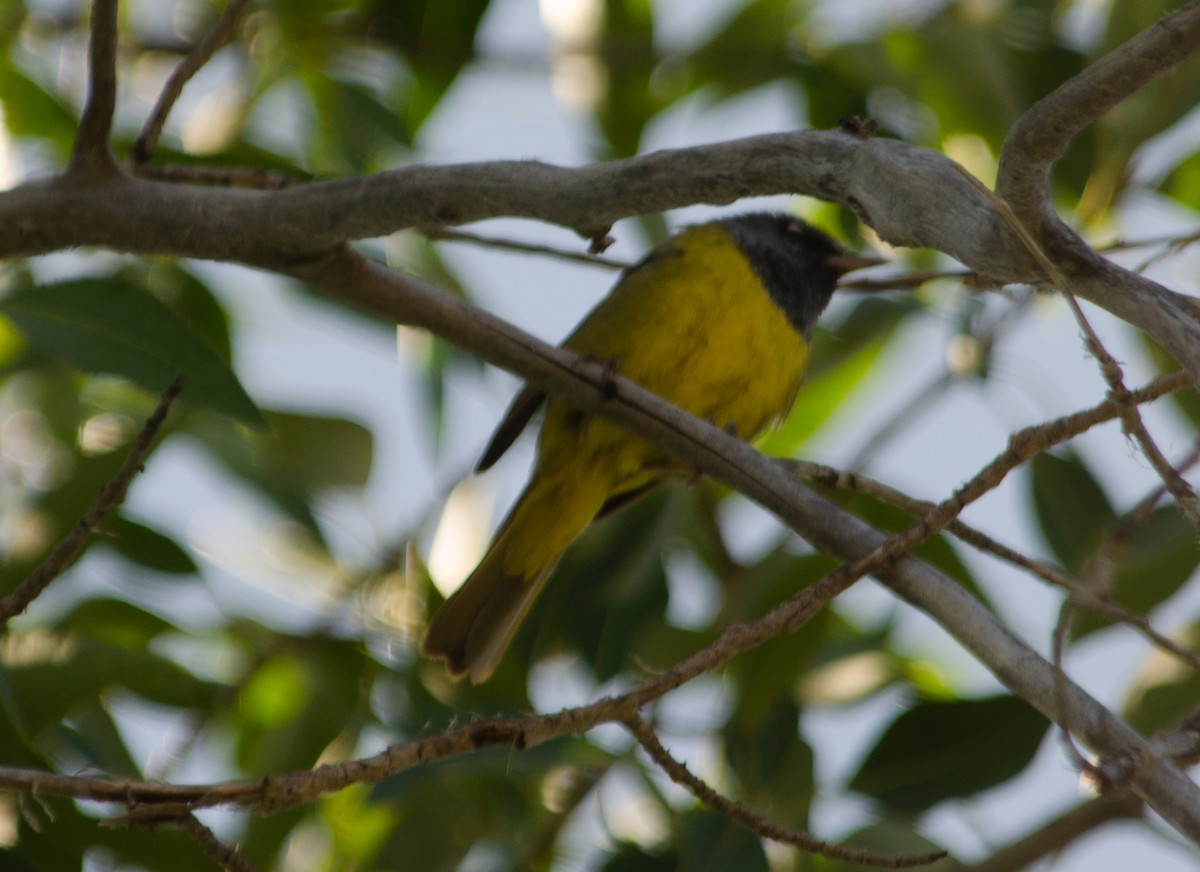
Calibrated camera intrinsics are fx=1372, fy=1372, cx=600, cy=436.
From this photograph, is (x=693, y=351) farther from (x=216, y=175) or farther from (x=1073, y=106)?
(x=1073, y=106)

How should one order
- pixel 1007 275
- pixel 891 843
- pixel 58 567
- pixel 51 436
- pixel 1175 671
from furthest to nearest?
pixel 51 436 → pixel 1175 671 → pixel 891 843 → pixel 58 567 → pixel 1007 275

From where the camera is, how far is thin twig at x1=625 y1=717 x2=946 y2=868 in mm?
1919

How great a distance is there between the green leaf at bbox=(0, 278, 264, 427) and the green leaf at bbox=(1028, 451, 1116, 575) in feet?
6.50

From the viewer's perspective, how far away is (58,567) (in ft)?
7.10

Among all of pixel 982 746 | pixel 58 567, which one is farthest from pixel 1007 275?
pixel 982 746

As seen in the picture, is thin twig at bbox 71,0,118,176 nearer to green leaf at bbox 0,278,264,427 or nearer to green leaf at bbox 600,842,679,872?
green leaf at bbox 0,278,264,427

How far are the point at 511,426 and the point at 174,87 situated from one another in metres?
2.06

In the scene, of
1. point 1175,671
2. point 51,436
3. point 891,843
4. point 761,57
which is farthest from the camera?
point 761,57

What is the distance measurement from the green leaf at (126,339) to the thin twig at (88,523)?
0.45m

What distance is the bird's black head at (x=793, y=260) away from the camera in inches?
182

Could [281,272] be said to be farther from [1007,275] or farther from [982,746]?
[982,746]

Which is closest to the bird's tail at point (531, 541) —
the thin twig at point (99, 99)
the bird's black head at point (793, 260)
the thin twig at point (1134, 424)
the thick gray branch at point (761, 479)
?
the bird's black head at point (793, 260)

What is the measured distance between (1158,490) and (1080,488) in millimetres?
1291

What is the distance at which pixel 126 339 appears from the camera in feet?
8.79
